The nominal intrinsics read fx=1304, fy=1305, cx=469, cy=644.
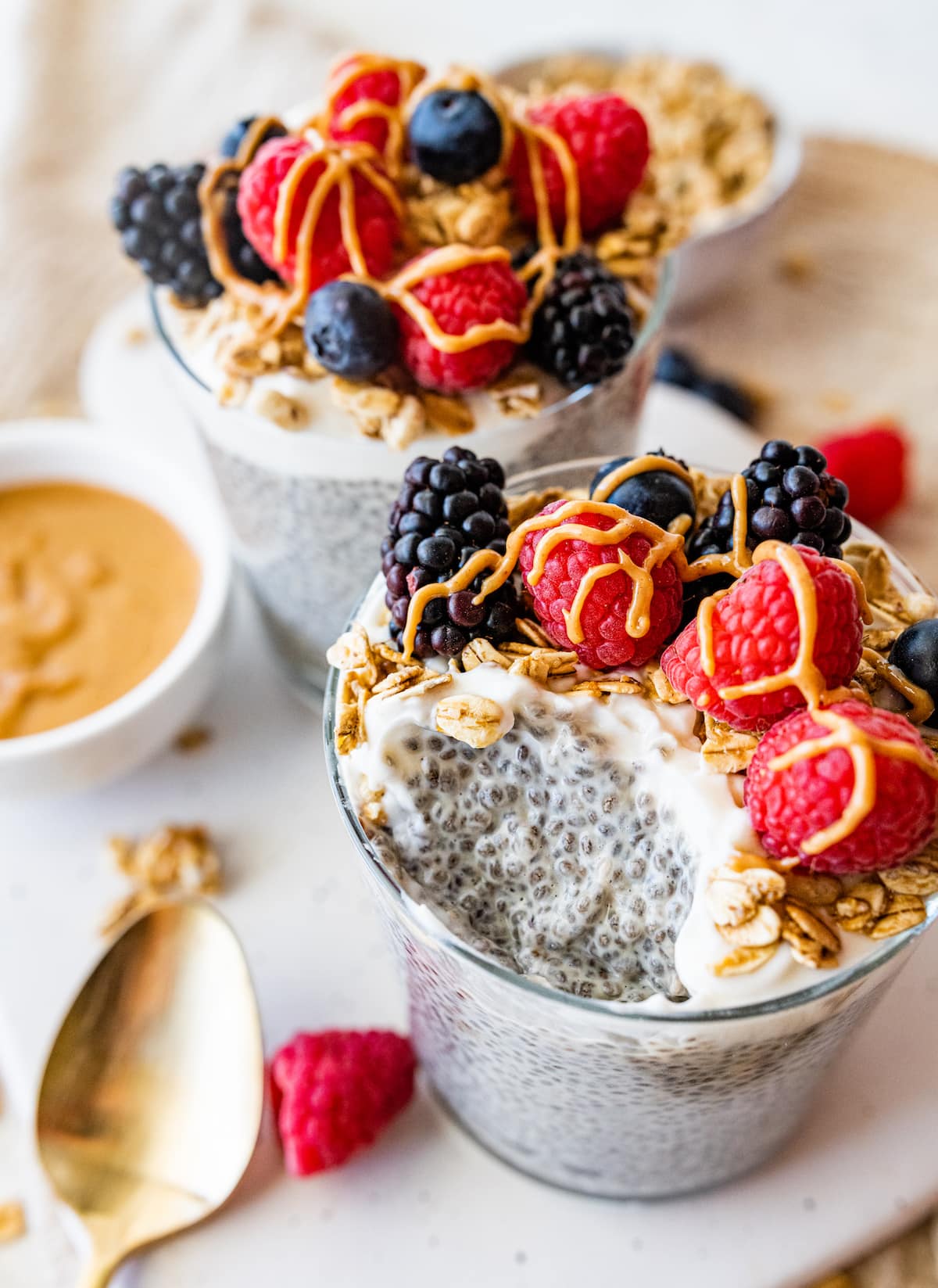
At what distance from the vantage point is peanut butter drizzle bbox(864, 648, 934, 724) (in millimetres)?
794

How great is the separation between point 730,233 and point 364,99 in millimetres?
646

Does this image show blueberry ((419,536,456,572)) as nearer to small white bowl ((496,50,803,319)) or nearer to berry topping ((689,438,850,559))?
berry topping ((689,438,850,559))

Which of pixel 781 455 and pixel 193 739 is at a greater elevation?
pixel 781 455

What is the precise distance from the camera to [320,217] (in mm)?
1080

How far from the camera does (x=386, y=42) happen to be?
2.34 metres

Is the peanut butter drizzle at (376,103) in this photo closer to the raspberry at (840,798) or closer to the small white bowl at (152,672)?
the small white bowl at (152,672)

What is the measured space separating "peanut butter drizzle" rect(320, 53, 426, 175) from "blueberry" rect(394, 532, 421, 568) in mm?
456

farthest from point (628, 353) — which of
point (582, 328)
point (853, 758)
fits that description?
point (853, 758)

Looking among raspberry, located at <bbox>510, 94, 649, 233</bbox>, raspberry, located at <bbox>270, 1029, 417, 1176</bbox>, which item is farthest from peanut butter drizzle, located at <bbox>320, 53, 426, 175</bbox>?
raspberry, located at <bbox>270, 1029, 417, 1176</bbox>

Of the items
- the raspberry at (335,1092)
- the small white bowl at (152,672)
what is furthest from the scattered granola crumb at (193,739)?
the raspberry at (335,1092)

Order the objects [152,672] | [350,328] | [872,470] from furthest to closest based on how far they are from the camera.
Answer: [872,470]
[152,672]
[350,328]

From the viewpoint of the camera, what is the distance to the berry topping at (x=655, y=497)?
2.83 ft

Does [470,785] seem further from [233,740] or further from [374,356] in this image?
[233,740]

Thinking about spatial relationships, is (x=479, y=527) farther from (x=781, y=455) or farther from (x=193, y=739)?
(x=193, y=739)
